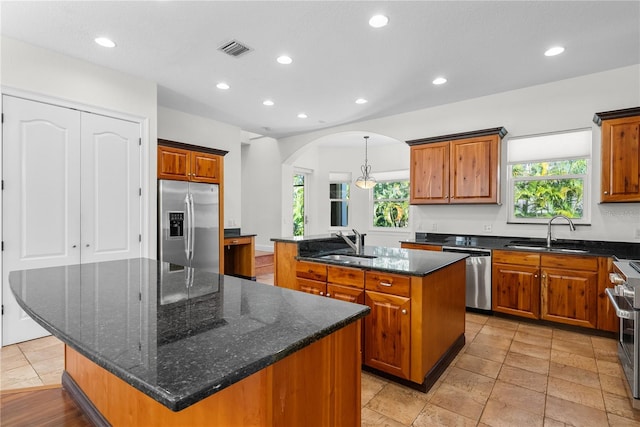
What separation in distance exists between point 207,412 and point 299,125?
18.0 ft

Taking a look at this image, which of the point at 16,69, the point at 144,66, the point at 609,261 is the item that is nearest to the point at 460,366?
the point at 609,261

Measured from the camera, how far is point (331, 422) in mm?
1062

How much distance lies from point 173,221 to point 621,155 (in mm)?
5221

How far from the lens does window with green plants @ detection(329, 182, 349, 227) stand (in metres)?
8.67

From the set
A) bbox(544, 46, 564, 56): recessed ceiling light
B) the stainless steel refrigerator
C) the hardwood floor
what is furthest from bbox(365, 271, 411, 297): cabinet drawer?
the stainless steel refrigerator

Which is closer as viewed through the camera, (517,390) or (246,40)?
(517,390)

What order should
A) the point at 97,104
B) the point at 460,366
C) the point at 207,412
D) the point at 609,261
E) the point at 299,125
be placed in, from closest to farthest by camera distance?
the point at 207,412
the point at 460,366
the point at 609,261
the point at 97,104
the point at 299,125

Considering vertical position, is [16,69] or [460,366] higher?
[16,69]

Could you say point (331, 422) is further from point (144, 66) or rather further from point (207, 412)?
point (144, 66)

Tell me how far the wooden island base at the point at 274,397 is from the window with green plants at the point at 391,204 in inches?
275

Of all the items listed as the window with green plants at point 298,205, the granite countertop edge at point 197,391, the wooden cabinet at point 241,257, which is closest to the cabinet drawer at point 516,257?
the granite countertop edge at point 197,391

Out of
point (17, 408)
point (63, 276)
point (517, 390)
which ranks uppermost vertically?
point (63, 276)

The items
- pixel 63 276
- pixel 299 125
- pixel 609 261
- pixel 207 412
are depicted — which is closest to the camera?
pixel 207 412

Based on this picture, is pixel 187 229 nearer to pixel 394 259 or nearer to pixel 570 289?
pixel 394 259
